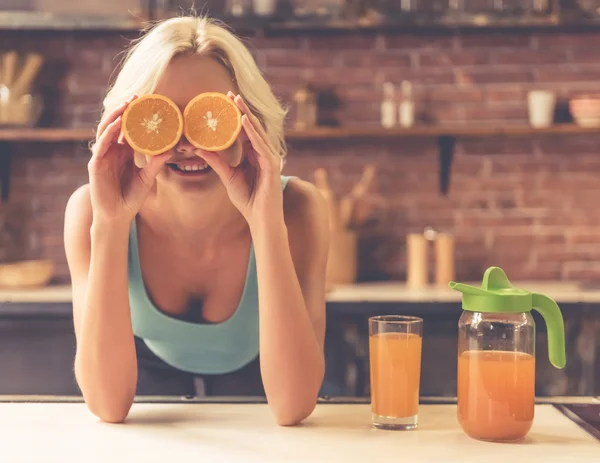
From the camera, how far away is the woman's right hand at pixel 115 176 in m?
1.24

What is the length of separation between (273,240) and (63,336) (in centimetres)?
171

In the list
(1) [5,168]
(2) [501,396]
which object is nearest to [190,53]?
(2) [501,396]

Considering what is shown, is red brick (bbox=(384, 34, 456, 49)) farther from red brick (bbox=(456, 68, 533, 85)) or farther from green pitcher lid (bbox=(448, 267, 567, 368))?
green pitcher lid (bbox=(448, 267, 567, 368))

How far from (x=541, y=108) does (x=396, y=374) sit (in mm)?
2363

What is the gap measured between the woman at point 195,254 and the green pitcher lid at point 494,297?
32 centimetres

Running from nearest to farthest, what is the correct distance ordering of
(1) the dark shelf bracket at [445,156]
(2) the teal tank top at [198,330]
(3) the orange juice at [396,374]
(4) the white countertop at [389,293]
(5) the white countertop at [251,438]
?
(5) the white countertop at [251,438]
(3) the orange juice at [396,374]
(2) the teal tank top at [198,330]
(4) the white countertop at [389,293]
(1) the dark shelf bracket at [445,156]

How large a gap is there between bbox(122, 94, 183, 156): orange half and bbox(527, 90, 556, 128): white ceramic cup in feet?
7.63

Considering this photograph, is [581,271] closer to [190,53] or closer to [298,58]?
[298,58]

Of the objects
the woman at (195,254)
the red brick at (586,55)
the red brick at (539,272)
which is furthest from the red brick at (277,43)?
the woman at (195,254)

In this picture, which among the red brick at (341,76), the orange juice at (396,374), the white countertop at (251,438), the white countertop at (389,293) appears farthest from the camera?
the red brick at (341,76)

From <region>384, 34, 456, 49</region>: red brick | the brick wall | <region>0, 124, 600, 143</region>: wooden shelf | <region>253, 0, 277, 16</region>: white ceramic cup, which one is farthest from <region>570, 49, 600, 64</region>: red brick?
<region>253, 0, 277, 16</region>: white ceramic cup

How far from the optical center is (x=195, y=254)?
1.74m

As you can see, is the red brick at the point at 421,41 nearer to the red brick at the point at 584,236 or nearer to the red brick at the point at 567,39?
the red brick at the point at 567,39

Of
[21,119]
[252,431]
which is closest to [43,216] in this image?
[21,119]
